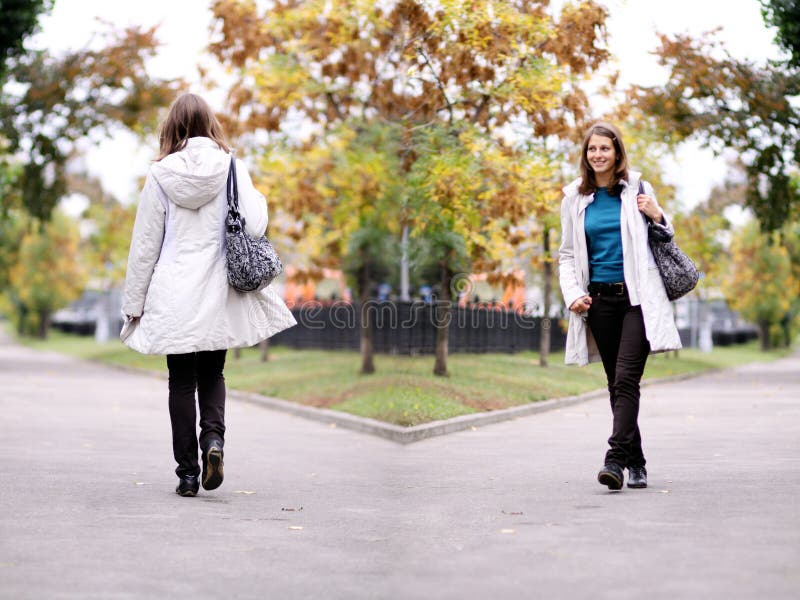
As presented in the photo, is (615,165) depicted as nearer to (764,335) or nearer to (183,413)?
(183,413)

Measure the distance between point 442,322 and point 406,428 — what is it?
7.34m

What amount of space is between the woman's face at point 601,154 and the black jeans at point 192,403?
2402 mm

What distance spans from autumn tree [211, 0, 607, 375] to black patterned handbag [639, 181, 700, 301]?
28.1ft

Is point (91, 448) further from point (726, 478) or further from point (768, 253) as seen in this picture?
point (768, 253)

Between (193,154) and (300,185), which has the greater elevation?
(300,185)

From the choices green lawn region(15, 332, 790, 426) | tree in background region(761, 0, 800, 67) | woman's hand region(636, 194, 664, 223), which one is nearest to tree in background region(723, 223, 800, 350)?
green lawn region(15, 332, 790, 426)

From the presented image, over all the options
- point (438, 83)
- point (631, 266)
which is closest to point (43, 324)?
point (438, 83)

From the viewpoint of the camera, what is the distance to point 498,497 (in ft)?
24.1

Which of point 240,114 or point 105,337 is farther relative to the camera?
point 105,337

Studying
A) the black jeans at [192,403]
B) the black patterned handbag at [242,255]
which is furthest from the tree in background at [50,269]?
the black patterned handbag at [242,255]

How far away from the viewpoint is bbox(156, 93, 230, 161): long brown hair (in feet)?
24.0

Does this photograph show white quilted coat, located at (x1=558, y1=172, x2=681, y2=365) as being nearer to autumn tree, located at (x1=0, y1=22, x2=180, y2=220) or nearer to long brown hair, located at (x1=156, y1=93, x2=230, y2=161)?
long brown hair, located at (x1=156, y1=93, x2=230, y2=161)

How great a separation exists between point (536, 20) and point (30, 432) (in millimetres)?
8126

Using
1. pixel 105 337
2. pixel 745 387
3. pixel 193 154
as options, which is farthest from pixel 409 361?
pixel 105 337
